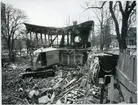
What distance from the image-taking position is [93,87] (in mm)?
5188

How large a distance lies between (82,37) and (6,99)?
776 cm

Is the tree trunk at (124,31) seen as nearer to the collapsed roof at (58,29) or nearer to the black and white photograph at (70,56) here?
the black and white photograph at (70,56)

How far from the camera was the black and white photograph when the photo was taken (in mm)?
3947

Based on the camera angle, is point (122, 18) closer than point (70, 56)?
Yes

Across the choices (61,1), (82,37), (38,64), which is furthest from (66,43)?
(61,1)

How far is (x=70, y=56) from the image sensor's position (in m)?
11.1

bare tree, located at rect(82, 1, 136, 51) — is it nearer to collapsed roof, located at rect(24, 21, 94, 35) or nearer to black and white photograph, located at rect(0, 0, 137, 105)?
black and white photograph, located at rect(0, 0, 137, 105)

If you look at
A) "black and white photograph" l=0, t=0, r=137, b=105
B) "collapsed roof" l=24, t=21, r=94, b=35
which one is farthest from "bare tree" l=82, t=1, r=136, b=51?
"collapsed roof" l=24, t=21, r=94, b=35

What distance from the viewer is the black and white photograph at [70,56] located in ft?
13.0

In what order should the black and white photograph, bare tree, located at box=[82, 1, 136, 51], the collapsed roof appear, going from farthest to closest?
1. the collapsed roof
2. bare tree, located at box=[82, 1, 136, 51]
3. the black and white photograph

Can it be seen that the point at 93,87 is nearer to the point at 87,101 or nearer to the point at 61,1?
the point at 87,101

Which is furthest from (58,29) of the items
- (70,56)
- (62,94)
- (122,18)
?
(62,94)

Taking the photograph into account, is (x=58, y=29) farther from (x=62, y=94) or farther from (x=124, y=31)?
(x=62, y=94)

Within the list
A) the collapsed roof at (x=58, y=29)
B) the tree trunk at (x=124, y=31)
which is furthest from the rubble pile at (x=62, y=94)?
the collapsed roof at (x=58, y=29)
